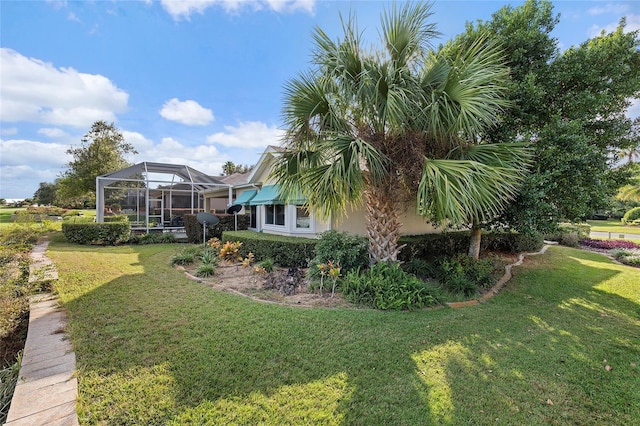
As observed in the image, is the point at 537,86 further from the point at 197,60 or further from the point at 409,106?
the point at 197,60

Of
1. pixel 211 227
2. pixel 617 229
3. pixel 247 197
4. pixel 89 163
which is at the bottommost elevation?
pixel 617 229

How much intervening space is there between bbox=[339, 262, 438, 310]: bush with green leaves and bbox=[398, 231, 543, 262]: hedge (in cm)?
316

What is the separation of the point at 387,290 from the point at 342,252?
208cm

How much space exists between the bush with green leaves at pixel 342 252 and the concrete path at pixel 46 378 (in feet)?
20.1

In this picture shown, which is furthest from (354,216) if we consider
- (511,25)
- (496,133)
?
(511,25)

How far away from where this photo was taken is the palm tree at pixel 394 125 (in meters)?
6.86

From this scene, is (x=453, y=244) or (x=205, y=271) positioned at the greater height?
(x=453, y=244)

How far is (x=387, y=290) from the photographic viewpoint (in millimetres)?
7414

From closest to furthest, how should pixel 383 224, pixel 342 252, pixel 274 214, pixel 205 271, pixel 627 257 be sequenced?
1. pixel 383 224
2. pixel 342 252
3. pixel 205 271
4. pixel 627 257
5. pixel 274 214

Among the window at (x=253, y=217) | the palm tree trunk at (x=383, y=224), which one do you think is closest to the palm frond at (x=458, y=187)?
the palm tree trunk at (x=383, y=224)

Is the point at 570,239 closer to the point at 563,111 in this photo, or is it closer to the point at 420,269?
the point at 563,111

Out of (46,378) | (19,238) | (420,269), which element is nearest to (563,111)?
(420,269)

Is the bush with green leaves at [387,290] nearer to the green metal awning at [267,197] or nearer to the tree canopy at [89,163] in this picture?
the green metal awning at [267,197]

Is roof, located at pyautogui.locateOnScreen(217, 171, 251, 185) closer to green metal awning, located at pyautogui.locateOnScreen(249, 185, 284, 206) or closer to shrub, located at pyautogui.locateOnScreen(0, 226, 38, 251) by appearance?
green metal awning, located at pyautogui.locateOnScreen(249, 185, 284, 206)
